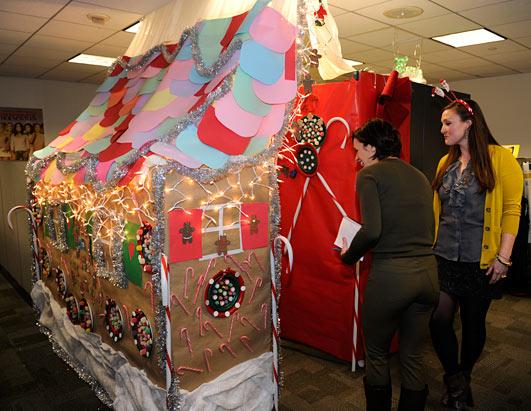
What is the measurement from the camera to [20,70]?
239 inches

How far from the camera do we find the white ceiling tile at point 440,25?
3.84m

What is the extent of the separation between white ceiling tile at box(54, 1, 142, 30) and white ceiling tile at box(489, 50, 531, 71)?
4.52m

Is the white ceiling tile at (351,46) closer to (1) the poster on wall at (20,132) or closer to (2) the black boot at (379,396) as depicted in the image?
(2) the black boot at (379,396)

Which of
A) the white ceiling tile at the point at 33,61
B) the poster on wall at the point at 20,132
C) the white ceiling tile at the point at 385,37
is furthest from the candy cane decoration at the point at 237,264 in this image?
the poster on wall at the point at 20,132

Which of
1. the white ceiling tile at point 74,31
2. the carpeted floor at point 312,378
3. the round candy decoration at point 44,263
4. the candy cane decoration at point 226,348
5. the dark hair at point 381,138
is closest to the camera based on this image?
the dark hair at point 381,138

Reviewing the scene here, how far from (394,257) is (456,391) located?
→ 103 cm

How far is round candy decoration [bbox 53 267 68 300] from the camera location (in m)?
3.00

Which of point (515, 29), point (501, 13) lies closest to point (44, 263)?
point (501, 13)

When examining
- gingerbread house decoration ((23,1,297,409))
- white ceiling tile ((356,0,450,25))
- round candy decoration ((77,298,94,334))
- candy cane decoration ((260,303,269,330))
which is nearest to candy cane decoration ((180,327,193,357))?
gingerbread house decoration ((23,1,297,409))

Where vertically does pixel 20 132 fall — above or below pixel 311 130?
above

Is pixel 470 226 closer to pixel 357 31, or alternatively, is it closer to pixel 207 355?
pixel 207 355

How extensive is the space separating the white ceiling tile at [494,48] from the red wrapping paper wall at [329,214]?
2.96 metres

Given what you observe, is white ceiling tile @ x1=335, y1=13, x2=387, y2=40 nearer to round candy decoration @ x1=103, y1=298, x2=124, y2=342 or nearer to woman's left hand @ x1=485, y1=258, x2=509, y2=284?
woman's left hand @ x1=485, y1=258, x2=509, y2=284

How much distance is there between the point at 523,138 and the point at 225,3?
6386 millimetres
